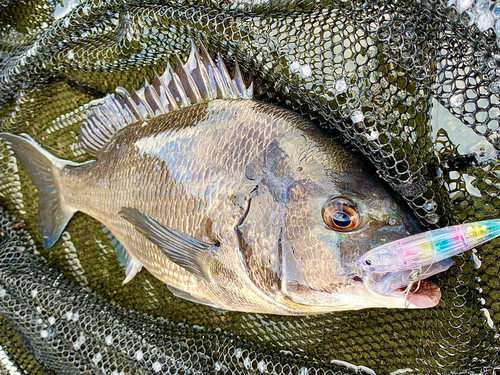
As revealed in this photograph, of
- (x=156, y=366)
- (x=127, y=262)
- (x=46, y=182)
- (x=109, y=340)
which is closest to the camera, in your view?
(x=156, y=366)

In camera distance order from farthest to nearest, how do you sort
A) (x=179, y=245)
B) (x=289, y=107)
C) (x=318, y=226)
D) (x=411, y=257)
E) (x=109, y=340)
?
(x=109, y=340) → (x=289, y=107) → (x=179, y=245) → (x=318, y=226) → (x=411, y=257)

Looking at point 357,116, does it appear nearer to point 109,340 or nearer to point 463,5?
point 463,5

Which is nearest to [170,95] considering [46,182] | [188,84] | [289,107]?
[188,84]

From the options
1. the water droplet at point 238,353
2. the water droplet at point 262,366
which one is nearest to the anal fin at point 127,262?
the water droplet at point 238,353

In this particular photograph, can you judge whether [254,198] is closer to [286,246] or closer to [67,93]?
[286,246]

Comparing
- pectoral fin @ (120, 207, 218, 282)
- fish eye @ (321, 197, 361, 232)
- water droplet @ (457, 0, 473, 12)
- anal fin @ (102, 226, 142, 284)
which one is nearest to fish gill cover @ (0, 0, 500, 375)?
water droplet @ (457, 0, 473, 12)

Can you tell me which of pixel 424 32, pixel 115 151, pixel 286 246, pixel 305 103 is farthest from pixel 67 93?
pixel 424 32

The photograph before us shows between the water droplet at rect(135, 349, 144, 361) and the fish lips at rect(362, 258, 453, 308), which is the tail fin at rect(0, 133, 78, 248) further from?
the fish lips at rect(362, 258, 453, 308)

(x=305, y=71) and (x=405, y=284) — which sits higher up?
(x=305, y=71)
